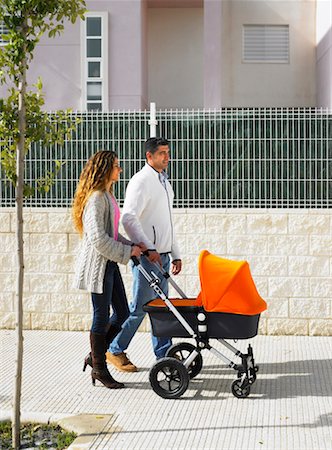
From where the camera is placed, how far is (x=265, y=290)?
31.6 ft

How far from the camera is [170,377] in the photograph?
6.86m

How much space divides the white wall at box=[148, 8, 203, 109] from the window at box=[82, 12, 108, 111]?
2.52 meters

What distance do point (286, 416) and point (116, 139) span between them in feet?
14.7

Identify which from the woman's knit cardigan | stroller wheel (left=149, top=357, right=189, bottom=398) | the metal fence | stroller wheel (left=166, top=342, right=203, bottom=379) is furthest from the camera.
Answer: the metal fence

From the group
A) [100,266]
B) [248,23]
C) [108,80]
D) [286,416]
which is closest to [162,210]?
[100,266]

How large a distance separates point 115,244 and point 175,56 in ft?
41.0

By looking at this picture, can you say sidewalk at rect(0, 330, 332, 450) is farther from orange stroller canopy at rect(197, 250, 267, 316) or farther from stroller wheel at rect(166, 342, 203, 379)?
orange stroller canopy at rect(197, 250, 267, 316)

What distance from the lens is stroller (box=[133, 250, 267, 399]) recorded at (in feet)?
22.3

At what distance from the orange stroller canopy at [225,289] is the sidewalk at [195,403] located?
69 cm

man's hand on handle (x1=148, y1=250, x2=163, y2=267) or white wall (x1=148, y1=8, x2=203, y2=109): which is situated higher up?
white wall (x1=148, y1=8, x2=203, y2=109)

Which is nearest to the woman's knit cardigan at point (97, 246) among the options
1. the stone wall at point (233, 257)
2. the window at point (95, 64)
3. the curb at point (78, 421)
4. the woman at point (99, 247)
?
the woman at point (99, 247)

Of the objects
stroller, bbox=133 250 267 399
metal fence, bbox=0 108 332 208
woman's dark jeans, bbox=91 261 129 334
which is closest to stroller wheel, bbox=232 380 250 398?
stroller, bbox=133 250 267 399

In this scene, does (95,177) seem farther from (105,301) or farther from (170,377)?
(170,377)

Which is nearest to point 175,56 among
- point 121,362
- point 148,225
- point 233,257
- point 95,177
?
Result: point 233,257
